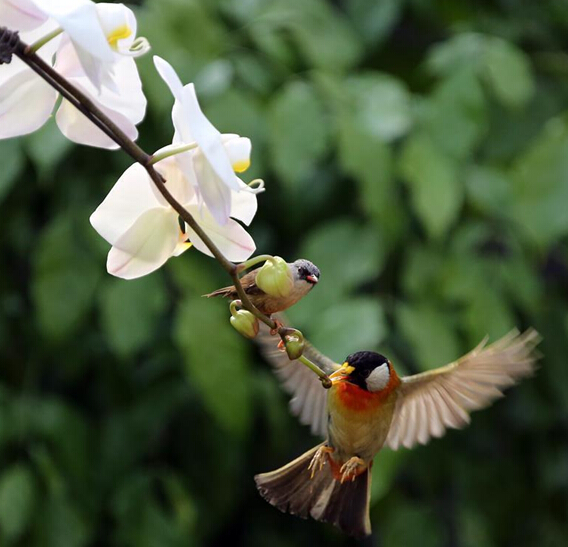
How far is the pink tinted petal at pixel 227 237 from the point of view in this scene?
0.49m

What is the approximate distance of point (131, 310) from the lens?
1327mm

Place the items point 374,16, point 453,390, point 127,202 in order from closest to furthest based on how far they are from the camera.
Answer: point 127,202, point 453,390, point 374,16

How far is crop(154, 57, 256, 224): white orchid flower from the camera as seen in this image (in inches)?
16.9

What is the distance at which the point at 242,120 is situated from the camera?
138cm

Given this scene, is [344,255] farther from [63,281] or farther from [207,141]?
[207,141]

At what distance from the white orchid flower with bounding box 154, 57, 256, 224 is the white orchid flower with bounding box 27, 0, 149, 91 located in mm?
27

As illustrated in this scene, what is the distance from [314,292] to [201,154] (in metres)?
0.89

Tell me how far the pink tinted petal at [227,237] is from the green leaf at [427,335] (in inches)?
29.9

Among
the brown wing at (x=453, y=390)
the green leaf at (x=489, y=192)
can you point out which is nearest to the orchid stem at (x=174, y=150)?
the brown wing at (x=453, y=390)

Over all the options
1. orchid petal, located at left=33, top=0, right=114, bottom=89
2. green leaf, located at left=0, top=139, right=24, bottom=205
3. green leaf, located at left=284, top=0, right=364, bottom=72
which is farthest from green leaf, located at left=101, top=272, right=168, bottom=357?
orchid petal, located at left=33, top=0, right=114, bottom=89

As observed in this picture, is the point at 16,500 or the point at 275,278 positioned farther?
the point at 16,500

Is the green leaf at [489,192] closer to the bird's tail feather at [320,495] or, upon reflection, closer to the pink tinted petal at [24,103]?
the bird's tail feather at [320,495]

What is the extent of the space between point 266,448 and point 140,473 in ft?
1.07

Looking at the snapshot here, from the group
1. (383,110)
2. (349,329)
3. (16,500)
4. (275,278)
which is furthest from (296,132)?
(275,278)
